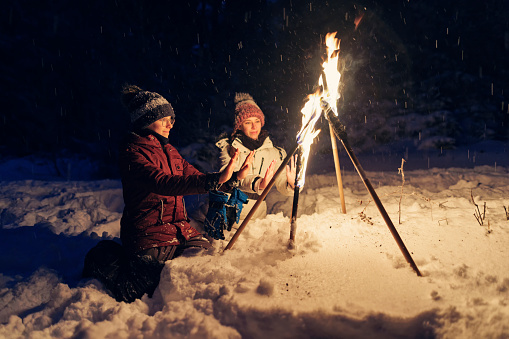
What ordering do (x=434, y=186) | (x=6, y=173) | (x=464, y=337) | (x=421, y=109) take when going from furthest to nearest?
(x=6, y=173)
(x=421, y=109)
(x=434, y=186)
(x=464, y=337)

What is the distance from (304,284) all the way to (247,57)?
10.9 meters

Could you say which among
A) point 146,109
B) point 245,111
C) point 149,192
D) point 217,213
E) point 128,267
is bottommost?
point 128,267

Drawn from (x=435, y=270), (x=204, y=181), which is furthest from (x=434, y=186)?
(x=204, y=181)

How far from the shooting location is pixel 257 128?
3.91m

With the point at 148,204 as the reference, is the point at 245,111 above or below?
above

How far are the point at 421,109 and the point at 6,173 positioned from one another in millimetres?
16793

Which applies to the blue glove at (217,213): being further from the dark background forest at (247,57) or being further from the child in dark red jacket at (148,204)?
the dark background forest at (247,57)

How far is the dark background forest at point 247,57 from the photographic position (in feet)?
35.8

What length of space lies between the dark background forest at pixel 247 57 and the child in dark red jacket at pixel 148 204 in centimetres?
841

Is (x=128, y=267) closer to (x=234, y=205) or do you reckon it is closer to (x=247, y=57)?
(x=234, y=205)

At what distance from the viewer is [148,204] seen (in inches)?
110

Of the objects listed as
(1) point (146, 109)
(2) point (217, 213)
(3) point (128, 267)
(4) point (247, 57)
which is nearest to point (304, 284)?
(2) point (217, 213)

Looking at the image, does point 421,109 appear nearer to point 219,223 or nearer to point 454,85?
point 454,85

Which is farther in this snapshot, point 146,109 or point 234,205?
point 234,205
